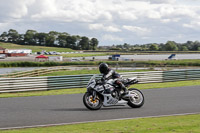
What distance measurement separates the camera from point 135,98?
11266 millimetres

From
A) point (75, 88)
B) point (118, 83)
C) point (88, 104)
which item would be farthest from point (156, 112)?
point (75, 88)

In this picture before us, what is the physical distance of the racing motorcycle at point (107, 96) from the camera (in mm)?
10633

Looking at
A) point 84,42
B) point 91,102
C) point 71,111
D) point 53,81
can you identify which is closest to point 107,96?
point 91,102

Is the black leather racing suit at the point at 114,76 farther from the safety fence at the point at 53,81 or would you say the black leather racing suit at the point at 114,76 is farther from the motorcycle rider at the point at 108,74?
the safety fence at the point at 53,81

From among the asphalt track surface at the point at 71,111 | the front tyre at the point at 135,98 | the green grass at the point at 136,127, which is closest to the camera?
the green grass at the point at 136,127

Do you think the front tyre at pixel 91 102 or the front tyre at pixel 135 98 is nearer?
the front tyre at pixel 91 102

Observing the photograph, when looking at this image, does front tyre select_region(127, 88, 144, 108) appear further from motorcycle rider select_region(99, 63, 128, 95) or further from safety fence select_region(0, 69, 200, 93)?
safety fence select_region(0, 69, 200, 93)

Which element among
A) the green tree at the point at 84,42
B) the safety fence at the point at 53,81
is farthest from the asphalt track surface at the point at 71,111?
the green tree at the point at 84,42

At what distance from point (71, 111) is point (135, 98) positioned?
7.56ft

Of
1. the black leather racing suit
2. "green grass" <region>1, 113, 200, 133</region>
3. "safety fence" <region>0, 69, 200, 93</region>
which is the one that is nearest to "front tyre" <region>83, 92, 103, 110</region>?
the black leather racing suit

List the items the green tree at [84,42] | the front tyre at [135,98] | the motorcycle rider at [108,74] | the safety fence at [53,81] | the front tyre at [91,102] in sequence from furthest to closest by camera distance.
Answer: the green tree at [84,42] < the safety fence at [53,81] < the front tyre at [135,98] < the front tyre at [91,102] < the motorcycle rider at [108,74]

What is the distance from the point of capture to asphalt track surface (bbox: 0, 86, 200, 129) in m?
9.30

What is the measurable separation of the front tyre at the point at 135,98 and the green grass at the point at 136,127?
202 centimetres

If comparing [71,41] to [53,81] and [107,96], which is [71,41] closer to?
[53,81]
